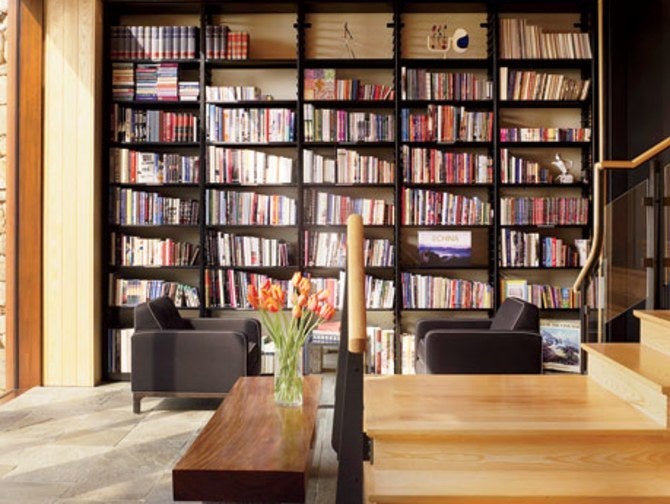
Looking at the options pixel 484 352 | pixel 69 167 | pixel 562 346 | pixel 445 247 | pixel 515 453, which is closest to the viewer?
pixel 515 453

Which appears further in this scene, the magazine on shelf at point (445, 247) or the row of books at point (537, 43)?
the magazine on shelf at point (445, 247)

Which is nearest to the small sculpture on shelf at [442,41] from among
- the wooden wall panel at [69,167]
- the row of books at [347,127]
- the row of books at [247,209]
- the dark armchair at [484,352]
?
the row of books at [347,127]

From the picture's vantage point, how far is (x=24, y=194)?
5.08 meters

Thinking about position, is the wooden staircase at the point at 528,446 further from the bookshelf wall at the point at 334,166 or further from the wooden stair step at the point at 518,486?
the bookshelf wall at the point at 334,166

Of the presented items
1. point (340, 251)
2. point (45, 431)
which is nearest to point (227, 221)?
point (340, 251)

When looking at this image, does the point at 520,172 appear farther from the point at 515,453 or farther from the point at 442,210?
the point at 515,453

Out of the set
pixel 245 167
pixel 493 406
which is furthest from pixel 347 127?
pixel 493 406

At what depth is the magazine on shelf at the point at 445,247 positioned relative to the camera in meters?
5.59

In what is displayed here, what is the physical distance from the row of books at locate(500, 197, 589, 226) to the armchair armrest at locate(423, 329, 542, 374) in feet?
4.79

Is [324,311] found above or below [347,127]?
below

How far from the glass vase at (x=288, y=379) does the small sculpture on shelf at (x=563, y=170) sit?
332 centimetres

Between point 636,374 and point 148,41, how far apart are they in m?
4.54

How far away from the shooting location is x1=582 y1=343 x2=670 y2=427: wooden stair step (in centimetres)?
241

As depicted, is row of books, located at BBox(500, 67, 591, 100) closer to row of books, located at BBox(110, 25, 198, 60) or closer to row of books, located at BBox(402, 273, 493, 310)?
row of books, located at BBox(402, 273, 493, 310)
